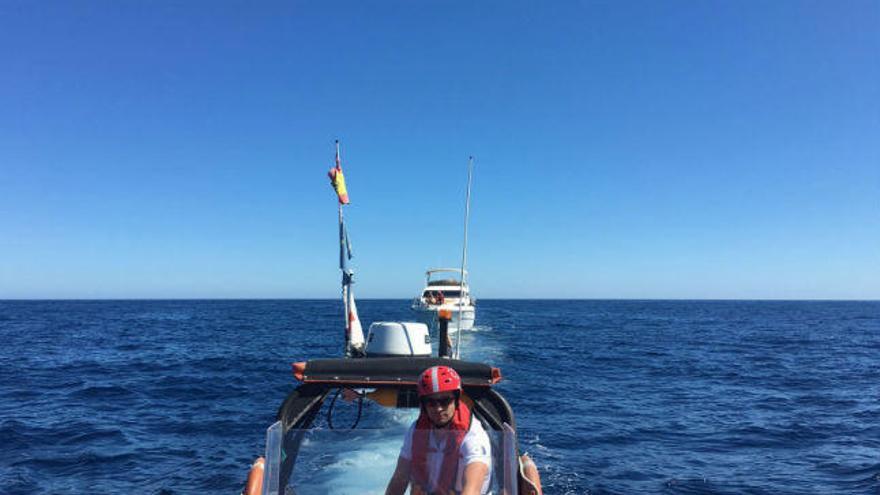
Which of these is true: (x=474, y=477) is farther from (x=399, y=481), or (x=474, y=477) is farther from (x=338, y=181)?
(x=338, y=181)

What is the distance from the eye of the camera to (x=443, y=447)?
4113 mm

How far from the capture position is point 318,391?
5.72 metres

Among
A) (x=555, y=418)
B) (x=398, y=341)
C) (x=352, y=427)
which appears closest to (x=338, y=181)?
(x=398, y=341)

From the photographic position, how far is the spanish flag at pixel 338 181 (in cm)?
1049

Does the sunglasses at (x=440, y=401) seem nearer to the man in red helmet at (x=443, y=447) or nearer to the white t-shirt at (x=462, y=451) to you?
the man in red helmet at (x=443, y=447)

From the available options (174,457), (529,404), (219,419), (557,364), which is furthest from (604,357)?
(174,457)

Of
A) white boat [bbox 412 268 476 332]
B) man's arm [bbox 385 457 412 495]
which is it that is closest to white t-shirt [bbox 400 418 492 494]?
man's arm [bbox 385 457 412 495]

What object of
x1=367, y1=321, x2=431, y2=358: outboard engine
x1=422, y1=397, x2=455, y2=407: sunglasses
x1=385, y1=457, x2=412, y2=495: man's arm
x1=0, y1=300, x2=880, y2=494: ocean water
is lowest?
x1=0, y1=300, x2=880, y2=494: ocean water

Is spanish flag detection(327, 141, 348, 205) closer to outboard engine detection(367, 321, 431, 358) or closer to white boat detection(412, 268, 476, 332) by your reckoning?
outboard engine detection(367, 321, 431, 358)

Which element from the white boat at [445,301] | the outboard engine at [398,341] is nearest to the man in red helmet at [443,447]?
the outboard engine at [398,341]

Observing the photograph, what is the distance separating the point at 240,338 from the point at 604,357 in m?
27.5

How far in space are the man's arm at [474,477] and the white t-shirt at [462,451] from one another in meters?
0.03

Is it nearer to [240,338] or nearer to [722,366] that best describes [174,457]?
[722,366]

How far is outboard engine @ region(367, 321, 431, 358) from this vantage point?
9.22 metres
